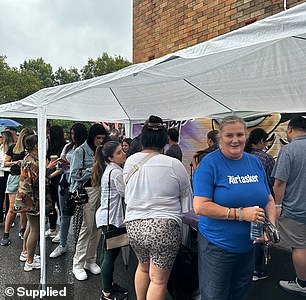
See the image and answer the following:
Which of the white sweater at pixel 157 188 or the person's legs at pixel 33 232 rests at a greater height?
the white sweater at pixel 157 188

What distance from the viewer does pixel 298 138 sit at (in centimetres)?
282

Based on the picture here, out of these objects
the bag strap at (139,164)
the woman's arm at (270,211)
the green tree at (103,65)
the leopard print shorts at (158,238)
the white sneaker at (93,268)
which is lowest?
the white sneaker at (93,268)

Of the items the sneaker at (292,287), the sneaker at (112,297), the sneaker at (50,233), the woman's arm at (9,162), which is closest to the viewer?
the sneaker at (112,297)

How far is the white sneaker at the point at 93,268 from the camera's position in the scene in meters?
3.58

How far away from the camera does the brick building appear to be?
4.82 metres

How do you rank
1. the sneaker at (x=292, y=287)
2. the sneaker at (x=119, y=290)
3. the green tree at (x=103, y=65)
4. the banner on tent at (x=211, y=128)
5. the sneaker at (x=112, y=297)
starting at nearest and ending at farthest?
1. the sneaker at (x=112, y=297)
2. the sneaker at (x=119, y=290)
3. the sneaker at (x=292, y=287)
4. the banner on tent at (x=211, y=128)
5. the green tree at (x=103, y=65)

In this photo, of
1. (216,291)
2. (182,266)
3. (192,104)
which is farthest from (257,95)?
(216,291)

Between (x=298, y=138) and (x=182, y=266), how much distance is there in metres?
1.61

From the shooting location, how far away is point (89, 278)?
347 cm

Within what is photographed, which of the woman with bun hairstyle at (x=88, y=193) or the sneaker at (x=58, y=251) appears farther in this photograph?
the sneaker at (x=58, y=251)

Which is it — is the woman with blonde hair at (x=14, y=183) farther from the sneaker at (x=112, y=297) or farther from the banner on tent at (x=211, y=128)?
the banner on tent at (x=211, y=128)

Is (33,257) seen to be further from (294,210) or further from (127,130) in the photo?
(127,130)

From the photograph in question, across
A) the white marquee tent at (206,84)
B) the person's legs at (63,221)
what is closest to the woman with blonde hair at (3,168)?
the white marquee tent at (206,84)

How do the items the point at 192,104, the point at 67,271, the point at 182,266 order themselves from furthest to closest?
1. the point at 192,104
2. the point at 67,271
3. the point at 182,266
